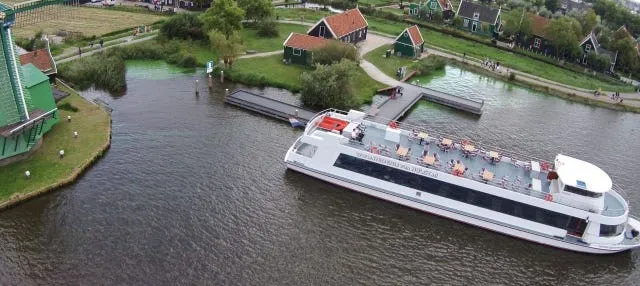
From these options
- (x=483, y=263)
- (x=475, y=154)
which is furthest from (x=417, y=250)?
(x=475, y=154)

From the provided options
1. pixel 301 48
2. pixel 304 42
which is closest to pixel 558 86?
pixel 304 42

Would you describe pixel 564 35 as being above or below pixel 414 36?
above

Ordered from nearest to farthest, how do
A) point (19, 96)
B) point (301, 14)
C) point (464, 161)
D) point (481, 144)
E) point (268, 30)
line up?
point (19, 96)
point (464, 161)
point (481, 144)
point (268, 30)
point (301, 14)

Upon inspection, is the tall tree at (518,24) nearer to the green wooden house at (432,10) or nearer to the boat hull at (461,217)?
the green wooden house at (432,10)

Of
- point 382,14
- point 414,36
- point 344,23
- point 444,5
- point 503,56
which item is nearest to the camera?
point 414,36

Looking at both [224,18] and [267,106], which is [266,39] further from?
[267,106]

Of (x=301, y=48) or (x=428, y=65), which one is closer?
(x=301, y=48)

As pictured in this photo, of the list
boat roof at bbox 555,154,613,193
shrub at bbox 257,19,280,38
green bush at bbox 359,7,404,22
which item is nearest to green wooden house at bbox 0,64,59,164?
shrub at bbox 257,19,280,38
